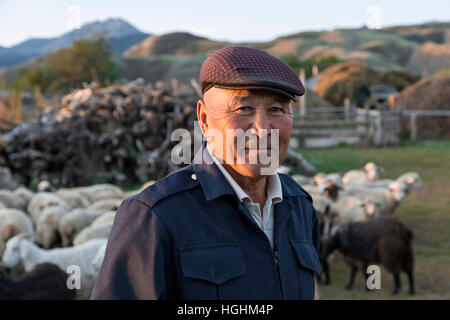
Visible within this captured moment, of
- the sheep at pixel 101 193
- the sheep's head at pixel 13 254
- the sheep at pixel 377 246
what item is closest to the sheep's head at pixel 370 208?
the sheep at pixel 377 246

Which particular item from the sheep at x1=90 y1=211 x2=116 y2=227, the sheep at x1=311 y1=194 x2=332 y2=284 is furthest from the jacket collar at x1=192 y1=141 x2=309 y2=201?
the sheep at x1=311 y1=194 x2=332 y2=284

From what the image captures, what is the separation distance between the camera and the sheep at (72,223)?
7.54 metres

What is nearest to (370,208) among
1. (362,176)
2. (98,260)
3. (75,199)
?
(362,176)

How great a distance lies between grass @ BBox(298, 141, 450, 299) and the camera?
252 inches

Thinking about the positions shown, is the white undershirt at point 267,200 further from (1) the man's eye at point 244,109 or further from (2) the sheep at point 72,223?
(2) the sheep at point 72,223

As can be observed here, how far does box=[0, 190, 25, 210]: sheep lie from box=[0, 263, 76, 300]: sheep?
13.8 ft

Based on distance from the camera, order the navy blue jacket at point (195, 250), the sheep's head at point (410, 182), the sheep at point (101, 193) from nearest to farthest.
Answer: the navy blue jacket at point (195, 250)
the sheep at point (101, 193)
the sheep's head at point (410, 182)

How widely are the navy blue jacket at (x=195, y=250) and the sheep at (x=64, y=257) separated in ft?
14.3

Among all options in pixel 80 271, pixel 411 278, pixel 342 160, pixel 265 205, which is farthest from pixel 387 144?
pixel 265 205

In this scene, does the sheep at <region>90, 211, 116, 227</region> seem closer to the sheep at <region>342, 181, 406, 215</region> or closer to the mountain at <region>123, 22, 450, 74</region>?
the sheep at <region>342, 181, 406, 215</region>

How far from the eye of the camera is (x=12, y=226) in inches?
294

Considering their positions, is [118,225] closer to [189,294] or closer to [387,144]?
[189,294]

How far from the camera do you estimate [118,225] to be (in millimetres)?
1645
